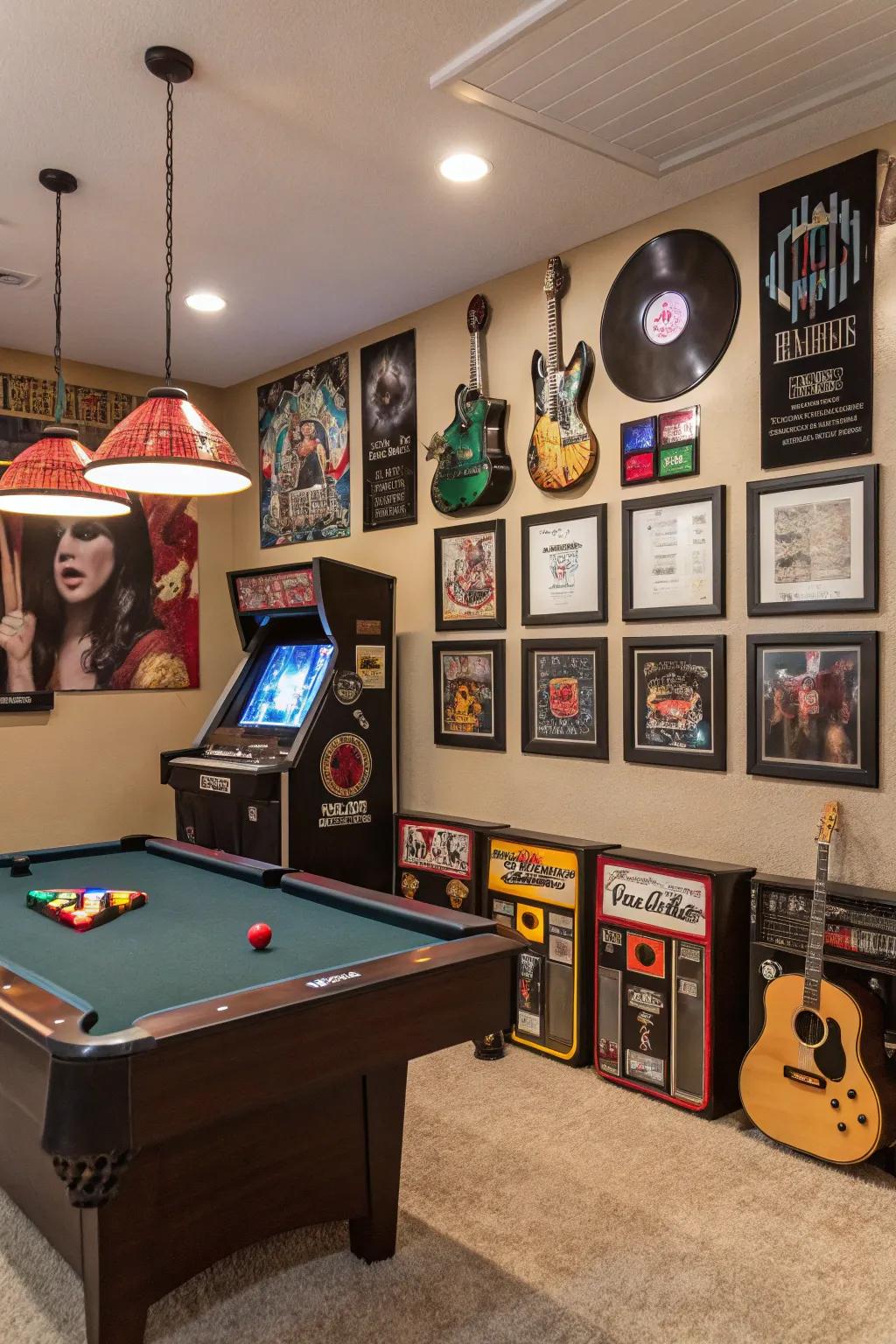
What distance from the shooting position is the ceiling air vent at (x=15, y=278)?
3.96 metres

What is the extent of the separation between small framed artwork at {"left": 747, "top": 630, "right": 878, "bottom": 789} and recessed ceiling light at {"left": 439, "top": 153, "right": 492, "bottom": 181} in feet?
5.67

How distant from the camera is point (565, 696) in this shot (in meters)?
3.91

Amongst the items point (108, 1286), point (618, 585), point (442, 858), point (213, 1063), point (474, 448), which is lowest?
point (108, 1286)

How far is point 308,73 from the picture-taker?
2670 mm

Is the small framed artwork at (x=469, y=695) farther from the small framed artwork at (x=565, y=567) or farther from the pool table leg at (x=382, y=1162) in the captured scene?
the pool table leg at (x=382, y=1162)

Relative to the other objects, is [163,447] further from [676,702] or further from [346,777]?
[346,777]

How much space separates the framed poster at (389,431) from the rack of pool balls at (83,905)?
7.99ft

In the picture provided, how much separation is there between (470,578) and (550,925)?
4.91 ft

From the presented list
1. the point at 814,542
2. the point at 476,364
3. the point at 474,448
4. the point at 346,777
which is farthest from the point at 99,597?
the point at 814,542

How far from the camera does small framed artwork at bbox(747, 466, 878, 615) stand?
9.89 ft

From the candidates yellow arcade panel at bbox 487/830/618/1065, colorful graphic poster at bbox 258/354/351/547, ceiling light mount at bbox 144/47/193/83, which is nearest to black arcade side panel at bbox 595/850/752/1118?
yellow arcade panel at bbox 487/830/618/1065

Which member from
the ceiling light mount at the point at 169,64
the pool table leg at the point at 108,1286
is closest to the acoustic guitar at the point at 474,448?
the ceiling light mount at the point at 169,64

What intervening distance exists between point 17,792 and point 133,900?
267cm

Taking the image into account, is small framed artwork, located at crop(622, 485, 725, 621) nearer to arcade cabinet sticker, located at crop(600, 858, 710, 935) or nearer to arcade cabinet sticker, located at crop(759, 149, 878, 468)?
arcade cabinet sticker, located at crop(759, 149, 878, 468)
